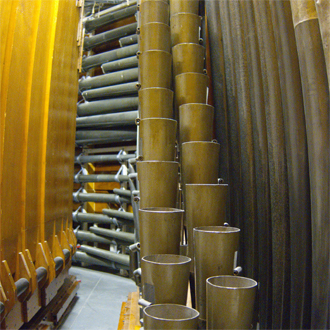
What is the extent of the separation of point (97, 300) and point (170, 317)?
296 cm

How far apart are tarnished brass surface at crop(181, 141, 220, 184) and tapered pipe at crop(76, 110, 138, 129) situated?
281cm

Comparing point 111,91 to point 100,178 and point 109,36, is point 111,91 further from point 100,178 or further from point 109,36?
point 100,178

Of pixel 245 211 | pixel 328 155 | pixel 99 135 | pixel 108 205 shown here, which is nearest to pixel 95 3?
pixel 99 135

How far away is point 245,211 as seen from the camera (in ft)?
6.52

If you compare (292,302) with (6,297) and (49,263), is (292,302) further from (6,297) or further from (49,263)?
(49,263)

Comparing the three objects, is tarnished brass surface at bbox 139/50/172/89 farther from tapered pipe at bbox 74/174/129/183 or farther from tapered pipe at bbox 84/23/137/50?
tapered pipe at bbox 84/23/137/50

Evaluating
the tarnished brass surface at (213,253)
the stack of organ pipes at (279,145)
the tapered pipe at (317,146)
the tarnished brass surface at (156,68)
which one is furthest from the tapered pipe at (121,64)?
the tarnished brass surface at (213,253)

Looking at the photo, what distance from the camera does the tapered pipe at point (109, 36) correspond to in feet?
16.6

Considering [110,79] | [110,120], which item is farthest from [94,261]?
[110,79]

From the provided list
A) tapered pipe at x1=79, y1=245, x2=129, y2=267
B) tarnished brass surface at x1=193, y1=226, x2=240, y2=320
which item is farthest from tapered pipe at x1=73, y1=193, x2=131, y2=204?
tarnished brass surface at x1=193, y1=226, x2=240, y2=320

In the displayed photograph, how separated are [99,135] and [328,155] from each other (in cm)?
401

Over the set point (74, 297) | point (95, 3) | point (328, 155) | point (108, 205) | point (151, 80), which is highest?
point (95, 3)

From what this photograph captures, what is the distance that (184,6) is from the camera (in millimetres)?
2441

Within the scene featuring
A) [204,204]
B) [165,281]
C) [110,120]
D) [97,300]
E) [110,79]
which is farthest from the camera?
[110,79]
